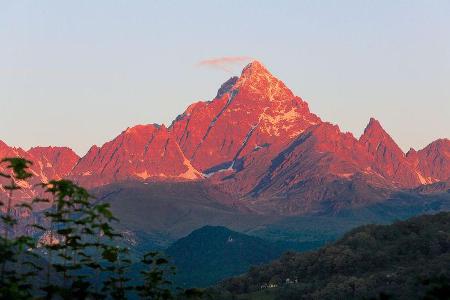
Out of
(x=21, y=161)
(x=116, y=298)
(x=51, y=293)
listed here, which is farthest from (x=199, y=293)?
(x=21, y=161)

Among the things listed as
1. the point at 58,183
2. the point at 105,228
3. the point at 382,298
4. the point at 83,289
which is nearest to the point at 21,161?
the point at 58,183

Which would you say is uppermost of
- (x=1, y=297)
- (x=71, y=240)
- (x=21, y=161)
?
(x=21, y=161)

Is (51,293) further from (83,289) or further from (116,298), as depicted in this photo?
(116,298)

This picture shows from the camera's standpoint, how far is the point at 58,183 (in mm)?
136000

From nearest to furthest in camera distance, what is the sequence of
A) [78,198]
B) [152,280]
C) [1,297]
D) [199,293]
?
[1,297] → [78,198] → [199,293] → [152,280]

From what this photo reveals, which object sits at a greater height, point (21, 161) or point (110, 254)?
point (21, 161)

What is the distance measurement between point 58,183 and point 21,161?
19.0 feet

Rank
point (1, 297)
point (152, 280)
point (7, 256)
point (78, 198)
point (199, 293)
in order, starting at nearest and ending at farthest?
point (1, 297)
point (7, 256)
point (78, 198)
point (199, 293)
point (152, 280)

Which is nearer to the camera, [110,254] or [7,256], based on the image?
[7,256]

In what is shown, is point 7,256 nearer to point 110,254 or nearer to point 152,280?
point 110,254

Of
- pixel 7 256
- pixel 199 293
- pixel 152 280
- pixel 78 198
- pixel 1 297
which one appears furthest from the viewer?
pixel 152 280

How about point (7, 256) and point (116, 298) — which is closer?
point (7, 256)

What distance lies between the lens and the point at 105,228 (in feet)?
441

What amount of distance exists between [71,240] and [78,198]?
6.94 meters
